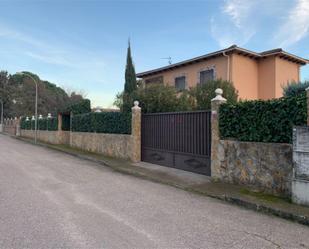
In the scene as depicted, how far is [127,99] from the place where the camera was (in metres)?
13.9

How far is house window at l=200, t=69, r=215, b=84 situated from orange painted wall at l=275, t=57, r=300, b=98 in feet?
12.0

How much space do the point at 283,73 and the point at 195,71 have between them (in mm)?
5117

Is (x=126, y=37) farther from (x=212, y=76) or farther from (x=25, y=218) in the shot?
(x=25, y=218)

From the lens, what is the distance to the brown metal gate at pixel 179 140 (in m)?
8.82

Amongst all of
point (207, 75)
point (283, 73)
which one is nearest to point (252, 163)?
point (207, 75)

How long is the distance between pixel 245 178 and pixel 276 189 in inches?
36.2

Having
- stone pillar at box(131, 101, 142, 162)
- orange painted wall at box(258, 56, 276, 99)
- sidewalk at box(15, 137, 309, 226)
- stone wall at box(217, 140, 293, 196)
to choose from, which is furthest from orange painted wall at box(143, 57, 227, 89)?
stone wall at box(217, 140, 293, 196)

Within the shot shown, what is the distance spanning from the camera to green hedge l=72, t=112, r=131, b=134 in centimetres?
1247

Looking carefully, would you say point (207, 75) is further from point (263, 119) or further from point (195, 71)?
point (263, 119)

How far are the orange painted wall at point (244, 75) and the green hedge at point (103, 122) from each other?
658 cm

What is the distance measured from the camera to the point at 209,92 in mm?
12266

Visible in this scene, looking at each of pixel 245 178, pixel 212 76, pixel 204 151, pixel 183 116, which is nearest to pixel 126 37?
pixel 212 76

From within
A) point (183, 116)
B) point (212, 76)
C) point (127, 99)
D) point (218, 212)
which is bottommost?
point (218, 212)

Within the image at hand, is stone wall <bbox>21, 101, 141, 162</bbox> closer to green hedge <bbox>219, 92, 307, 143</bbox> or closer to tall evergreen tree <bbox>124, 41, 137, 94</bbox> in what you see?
green hedge <bbox>219, 92, 307, 143</bbox>
